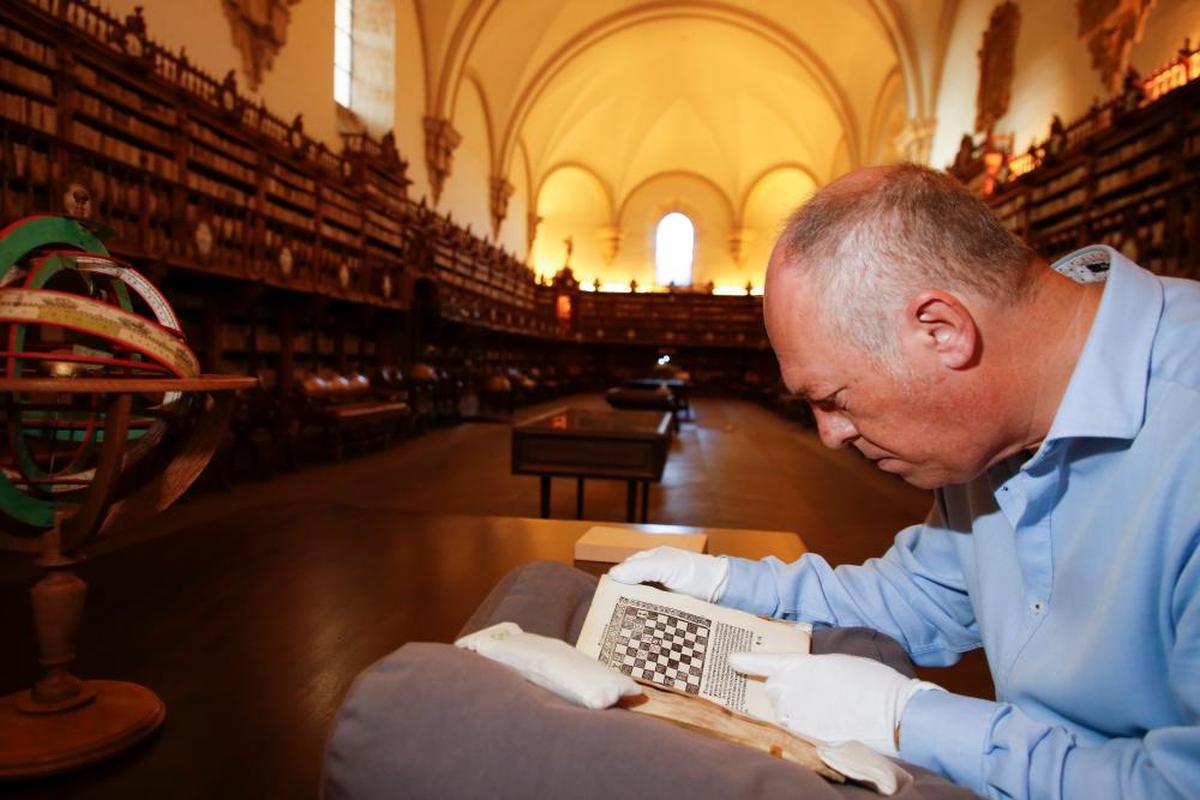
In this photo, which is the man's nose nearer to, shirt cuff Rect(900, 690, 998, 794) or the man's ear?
the man's ear

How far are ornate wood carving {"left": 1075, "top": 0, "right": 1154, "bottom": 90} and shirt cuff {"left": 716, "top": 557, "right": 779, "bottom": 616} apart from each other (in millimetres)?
8683

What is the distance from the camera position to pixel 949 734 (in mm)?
835

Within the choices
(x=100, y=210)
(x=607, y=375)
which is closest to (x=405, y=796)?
(x=100, y=210)

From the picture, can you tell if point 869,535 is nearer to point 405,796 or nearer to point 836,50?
point 405,796

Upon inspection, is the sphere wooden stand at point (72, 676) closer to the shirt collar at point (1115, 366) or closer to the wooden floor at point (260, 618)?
the wooden floor at point (260, 618)

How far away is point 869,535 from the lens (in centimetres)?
459

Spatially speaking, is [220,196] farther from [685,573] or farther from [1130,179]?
[1130,179]

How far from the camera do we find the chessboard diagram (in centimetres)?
106

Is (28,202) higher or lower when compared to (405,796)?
higher

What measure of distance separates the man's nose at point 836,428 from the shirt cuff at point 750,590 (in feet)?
1.21

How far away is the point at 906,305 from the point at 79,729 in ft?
4.94

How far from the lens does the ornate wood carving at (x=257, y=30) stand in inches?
293

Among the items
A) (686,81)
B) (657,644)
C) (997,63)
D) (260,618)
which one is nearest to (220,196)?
(260,618)

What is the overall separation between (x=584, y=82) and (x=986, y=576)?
71.8ft
